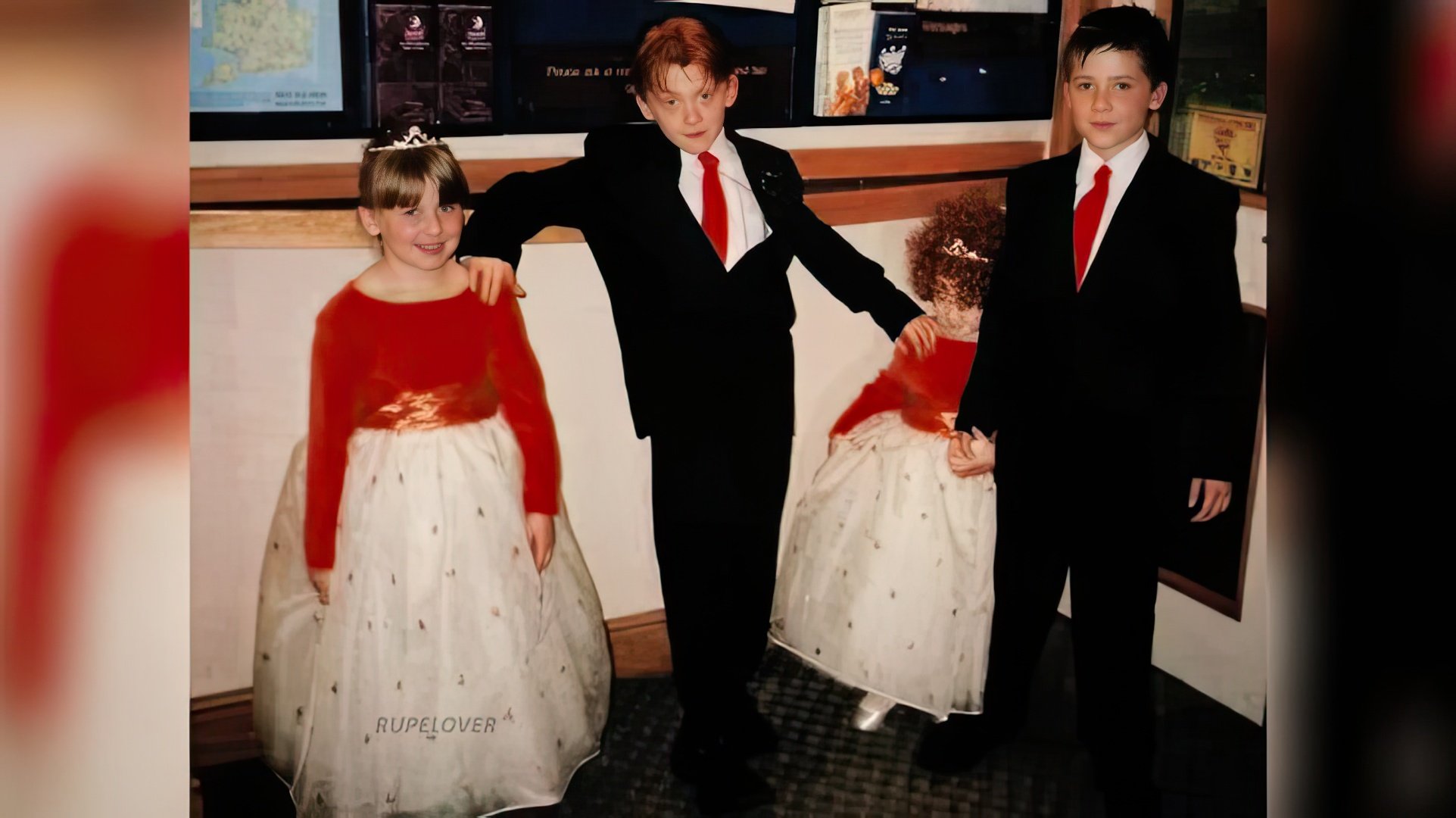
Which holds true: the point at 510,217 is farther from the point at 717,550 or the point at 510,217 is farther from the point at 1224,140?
the point at 1224,140

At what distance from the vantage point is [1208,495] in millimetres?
1214

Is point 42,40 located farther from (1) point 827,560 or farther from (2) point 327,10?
(1) point 827,560

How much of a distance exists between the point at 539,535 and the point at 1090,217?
0.69 metres

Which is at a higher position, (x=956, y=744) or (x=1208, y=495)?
(x=1208, y=495)

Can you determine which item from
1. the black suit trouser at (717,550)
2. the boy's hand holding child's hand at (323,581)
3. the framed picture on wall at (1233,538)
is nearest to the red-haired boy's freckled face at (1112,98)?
the framed picture on wall at (1233,538)

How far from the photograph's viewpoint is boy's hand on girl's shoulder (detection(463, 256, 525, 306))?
1.13 metres

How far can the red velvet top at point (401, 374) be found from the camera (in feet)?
3.66

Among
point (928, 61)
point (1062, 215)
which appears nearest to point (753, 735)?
point (1062, 215)

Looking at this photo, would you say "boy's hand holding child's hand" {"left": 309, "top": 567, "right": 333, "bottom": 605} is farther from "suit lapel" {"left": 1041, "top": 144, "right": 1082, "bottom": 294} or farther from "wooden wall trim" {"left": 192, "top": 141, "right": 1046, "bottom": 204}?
"suit lapel" {"left": 1041, "top": 144, "right": 1082, "bottom": 294}

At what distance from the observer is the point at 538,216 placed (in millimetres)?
1133

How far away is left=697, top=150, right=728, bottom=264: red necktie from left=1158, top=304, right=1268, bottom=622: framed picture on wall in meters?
0.60

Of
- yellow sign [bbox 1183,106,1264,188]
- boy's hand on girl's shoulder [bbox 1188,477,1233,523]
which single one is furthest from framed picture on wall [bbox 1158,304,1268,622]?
yellow sign [bbox 1183,106,1264,188]


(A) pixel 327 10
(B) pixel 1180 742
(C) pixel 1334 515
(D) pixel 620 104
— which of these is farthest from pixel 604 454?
(C) pixel 1334 515

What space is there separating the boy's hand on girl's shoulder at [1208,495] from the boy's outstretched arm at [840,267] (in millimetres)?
347
